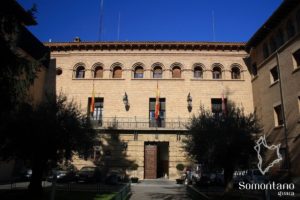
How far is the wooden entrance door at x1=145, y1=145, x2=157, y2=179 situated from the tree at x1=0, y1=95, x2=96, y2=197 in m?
12.5

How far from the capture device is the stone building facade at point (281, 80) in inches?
821

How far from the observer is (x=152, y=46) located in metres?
30.3

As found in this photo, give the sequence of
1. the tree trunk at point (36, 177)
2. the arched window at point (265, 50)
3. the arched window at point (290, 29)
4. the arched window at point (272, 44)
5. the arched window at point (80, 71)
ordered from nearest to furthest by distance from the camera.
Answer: the tree trunk at point (36, 177)
the arched window at point (290, 29)
the arched window at point (272, 44)
the arched window at point (265, 50)
the arched window at point (80, 71)

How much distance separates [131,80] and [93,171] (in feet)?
35.1

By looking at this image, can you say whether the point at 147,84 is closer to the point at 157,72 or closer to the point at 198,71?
the point at 157,72

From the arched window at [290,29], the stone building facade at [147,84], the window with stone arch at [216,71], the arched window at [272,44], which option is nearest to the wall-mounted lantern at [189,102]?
the stone building facade at [147,84]

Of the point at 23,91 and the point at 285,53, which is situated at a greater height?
the point at 285,53

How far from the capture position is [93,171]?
23.2 m

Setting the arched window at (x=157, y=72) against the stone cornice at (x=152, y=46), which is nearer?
the stone cornice at (x=152, y=46)

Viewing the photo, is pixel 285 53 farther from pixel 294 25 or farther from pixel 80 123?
pixel 80 123

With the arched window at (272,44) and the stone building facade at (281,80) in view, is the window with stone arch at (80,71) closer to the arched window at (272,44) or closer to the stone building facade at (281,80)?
the stone building facade at (281,80)

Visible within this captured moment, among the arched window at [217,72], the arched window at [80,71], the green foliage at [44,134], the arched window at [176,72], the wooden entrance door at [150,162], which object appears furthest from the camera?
the arched window at [80,71]

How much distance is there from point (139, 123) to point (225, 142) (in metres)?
14.1

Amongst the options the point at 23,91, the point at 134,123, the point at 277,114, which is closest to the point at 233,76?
the point at 277,114
